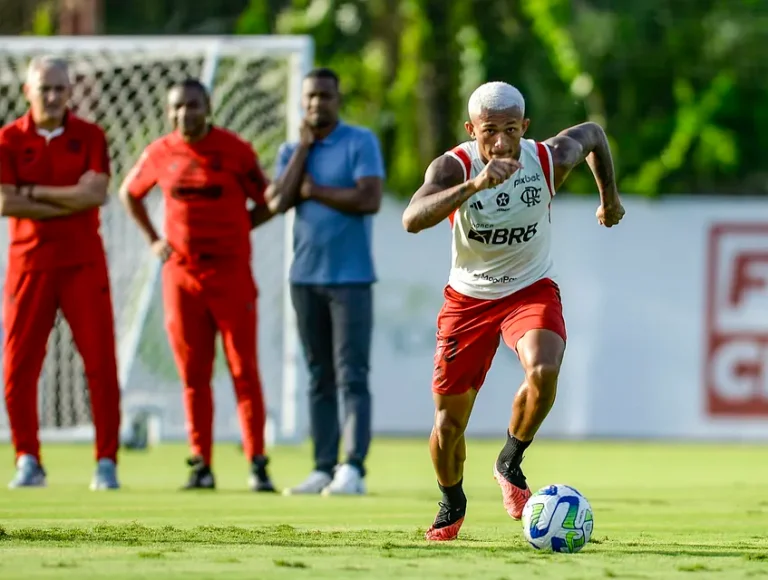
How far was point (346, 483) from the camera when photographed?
33.0ft

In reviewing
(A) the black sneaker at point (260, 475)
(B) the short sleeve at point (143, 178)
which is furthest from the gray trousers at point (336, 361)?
(B) the short sleeve at point (143, 178)

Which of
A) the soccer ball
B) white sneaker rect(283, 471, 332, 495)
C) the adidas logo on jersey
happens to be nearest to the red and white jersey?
the adidas logo on jersey

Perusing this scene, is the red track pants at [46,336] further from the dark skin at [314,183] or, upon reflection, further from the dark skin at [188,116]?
the dark skin at [314,183]

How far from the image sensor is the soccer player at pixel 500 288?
24.3 ft

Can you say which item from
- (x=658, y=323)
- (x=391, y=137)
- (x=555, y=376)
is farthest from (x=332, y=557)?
(x=391, y=137)

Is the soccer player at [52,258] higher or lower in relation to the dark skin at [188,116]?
lower

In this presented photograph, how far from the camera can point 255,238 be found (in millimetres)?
15250

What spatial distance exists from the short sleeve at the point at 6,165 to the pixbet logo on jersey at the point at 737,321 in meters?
8.11

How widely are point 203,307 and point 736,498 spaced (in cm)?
338

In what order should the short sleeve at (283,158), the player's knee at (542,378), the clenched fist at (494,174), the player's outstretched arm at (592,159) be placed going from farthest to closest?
the short sleeve at (283,158) → the player's outstretched arm at (592,159) → the player's knee at (542,378) → the clenched fist at (494,174)

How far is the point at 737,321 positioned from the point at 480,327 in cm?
912

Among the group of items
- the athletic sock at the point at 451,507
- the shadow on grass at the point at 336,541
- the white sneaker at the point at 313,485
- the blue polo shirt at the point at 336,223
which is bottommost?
the white sneaker at the point at 313,485

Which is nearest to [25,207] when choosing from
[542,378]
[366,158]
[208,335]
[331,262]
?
[208,335]

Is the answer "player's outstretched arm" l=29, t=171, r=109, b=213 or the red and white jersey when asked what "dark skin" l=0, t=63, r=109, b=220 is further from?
the red and white jersey
